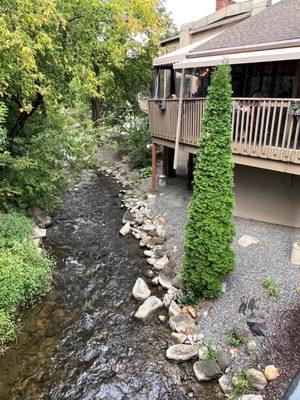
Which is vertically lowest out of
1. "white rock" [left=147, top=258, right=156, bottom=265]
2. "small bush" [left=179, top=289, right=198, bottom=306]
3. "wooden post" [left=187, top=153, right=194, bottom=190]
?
"white rock" [left=147, top=258, right=156, bottom=265]

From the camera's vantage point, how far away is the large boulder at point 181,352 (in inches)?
224

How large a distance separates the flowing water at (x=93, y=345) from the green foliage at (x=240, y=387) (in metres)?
0.23

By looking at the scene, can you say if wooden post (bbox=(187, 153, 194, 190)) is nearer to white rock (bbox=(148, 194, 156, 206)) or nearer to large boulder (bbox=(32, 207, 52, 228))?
white rock (bbox=(148, 194, 156, 206))

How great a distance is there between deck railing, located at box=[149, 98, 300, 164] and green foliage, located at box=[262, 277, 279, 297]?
8.77ft

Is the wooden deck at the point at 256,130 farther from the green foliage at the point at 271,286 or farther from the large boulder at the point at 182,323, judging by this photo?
the large boulder at the point at 182,323

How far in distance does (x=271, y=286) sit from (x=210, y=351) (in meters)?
1.95

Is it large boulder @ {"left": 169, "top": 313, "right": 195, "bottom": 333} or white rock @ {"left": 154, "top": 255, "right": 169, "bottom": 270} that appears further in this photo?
white rock @ {"left": 154, "top": 255, "right": 169, "bottom": 270}

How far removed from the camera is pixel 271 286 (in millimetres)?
6473

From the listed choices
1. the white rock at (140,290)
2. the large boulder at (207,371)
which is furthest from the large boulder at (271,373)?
the white rock at (140,290)

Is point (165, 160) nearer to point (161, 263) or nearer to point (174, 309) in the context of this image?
point (161, 263)

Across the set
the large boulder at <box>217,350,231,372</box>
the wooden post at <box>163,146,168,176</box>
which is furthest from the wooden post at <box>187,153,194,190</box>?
the large boulder at <box>217,350,231,372</box>

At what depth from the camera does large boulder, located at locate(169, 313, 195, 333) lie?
Result: 20.5 feet

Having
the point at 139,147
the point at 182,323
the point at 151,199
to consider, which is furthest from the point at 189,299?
the point at 139,147

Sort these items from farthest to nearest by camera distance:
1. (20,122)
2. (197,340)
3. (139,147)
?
(139,147) → (20,122) → (197,340)
